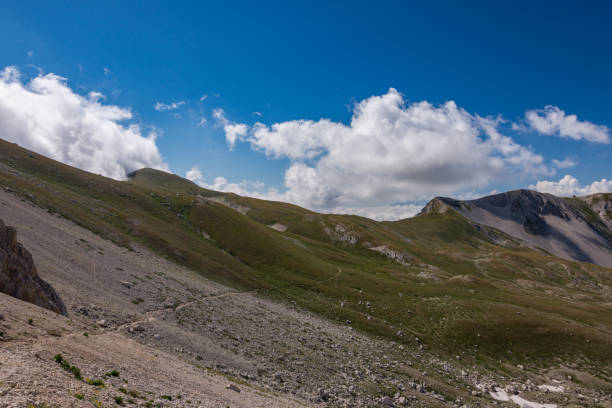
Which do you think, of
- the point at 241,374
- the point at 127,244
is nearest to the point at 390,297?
the point at 241,374

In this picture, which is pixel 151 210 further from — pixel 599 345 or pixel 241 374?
pixel 599 345

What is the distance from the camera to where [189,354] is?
2717 cm

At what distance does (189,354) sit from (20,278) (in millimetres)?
14484

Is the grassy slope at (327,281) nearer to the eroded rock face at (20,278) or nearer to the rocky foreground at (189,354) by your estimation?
the rocky foreground at (189,354)

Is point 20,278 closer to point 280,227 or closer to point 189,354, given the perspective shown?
point 189,354

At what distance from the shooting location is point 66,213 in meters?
55.6

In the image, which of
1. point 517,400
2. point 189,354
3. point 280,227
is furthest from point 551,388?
point 280,227

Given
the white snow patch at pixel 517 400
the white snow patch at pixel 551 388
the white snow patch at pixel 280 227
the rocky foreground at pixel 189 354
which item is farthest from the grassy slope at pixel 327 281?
the white snow patch at pixel 280 227

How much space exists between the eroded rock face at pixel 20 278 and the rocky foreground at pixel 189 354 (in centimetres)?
202

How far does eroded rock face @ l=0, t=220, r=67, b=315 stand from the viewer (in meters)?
22.5

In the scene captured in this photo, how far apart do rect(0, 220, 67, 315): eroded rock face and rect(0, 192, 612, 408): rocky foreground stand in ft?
6.62

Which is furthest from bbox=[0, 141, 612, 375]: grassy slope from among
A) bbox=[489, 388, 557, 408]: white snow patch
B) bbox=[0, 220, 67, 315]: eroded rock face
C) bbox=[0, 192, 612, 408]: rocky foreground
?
bbox=[0, 220, 67, 315]: eroded rock face

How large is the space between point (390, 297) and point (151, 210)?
237 ft

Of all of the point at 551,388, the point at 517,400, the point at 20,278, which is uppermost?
the point at 551,388
